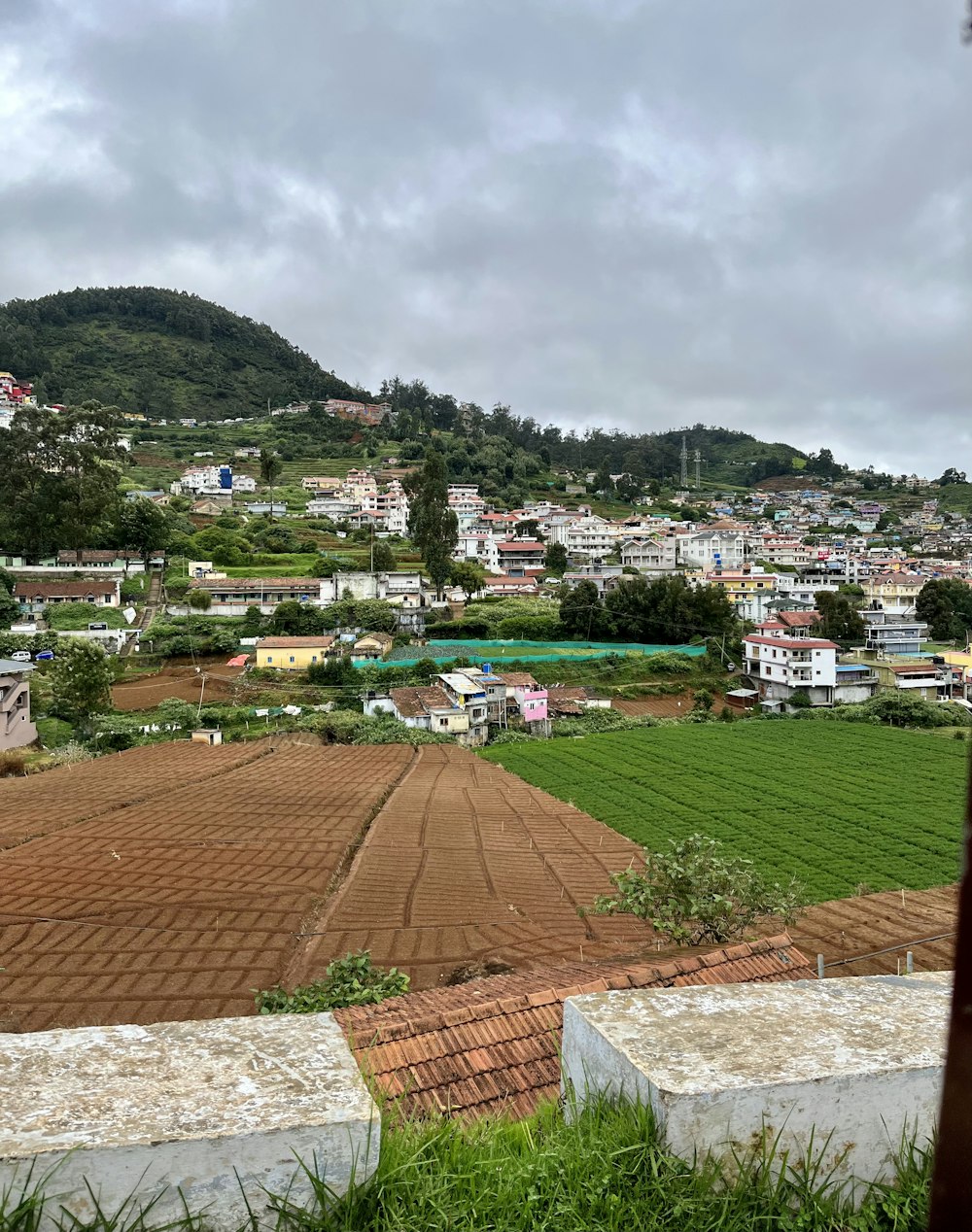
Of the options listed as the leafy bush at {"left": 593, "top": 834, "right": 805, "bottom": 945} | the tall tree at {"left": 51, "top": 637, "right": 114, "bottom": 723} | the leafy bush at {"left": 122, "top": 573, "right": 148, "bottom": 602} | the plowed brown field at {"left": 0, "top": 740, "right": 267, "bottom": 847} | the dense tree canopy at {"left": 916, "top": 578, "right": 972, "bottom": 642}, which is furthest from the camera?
the dense tree canopy at {"left": 916, "top": 578, "right": 972, "bottom": 642}

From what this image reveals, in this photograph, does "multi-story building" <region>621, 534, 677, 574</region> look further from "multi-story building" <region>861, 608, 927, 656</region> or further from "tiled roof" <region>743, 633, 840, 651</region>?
"tiled roof" <region>743, 633, 840, 651</region>

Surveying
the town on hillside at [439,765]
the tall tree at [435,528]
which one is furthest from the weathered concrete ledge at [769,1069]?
the tall tree at [435,528]

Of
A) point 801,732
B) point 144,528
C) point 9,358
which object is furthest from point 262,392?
point 801,732

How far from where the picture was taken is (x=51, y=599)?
4312cm

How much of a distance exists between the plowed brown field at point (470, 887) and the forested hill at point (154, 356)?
94711 millimetres

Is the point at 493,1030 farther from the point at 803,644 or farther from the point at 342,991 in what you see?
the point at 803,644

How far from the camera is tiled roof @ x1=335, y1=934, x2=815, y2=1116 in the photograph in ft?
12.5

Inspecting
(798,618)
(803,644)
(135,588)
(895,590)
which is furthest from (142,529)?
(895,590)

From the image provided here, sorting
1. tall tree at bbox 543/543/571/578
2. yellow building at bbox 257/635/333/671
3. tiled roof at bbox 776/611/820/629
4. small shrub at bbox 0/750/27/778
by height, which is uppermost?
tall tree at bbox 543/543/571/578

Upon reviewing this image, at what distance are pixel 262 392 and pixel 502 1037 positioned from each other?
413 ft

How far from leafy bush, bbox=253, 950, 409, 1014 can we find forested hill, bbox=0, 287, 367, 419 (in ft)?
338

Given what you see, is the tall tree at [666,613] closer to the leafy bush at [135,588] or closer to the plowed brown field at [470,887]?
the plowed brown field at [470,887]

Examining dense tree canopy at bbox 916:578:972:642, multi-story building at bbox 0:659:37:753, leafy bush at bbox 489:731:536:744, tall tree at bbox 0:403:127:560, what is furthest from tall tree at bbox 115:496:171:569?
dense tree canopy at bbox 916:578:972:642

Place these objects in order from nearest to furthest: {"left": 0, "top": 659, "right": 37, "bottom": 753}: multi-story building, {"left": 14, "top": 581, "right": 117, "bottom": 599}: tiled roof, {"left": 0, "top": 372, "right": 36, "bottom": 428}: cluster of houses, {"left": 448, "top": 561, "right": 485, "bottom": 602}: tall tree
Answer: {"left": 0, "top": 659, "right": 37, "bottom": 753}: multi-story building → {"left": 14, "top": 581, "right": 117, "bottom": 599}: tiled roof → {"left": 448, "top": 561, "right": 485, "bottom": 602}: tall tree → {"left": 0, "top": 372, "right": 36, "bottom": 428}: cluster of houses
